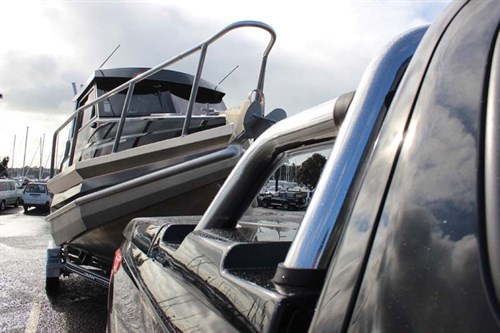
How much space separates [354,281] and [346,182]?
260 millimetres

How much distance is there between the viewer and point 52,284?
22.7 feet

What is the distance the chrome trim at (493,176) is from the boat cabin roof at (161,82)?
675 centimetres

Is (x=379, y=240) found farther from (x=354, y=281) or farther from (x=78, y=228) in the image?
(x=78, y=228)

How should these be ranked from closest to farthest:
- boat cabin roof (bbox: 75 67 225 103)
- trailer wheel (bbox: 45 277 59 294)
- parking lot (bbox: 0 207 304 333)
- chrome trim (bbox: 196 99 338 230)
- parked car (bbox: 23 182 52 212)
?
chrome trim (bbox: 196 99 338 230)
parking lot (bbox: 0 207 304 333)
trailer wheel (bbox: 45 277 59 294)
boat cabin roof (bbox: 75 67 225 103)
parked car (bbox: 23 182 52 212)

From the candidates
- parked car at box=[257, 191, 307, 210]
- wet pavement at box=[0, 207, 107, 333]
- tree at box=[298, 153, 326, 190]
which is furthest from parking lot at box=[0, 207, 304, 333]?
tree at box=[298, 153, 326, 190]

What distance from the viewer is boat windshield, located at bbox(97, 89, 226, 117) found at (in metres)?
6.96

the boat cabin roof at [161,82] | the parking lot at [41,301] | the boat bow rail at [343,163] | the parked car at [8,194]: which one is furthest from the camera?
the parked car at [8,194]

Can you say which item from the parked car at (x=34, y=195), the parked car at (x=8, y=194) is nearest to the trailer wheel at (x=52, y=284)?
the parked car at (x=34, y=195)

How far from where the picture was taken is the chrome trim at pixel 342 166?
109cm

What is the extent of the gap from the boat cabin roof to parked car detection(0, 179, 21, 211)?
2369 cm

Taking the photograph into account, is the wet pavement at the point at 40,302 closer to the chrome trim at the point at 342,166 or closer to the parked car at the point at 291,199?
the parked car at the point at 291,199

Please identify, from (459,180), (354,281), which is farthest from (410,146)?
(354,281)

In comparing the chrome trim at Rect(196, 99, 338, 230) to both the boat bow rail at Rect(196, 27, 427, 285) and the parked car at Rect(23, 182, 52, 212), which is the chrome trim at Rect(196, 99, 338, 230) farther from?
the parked car at Rect(23, 182, 52, 212)

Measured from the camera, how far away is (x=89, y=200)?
5.42 metres
